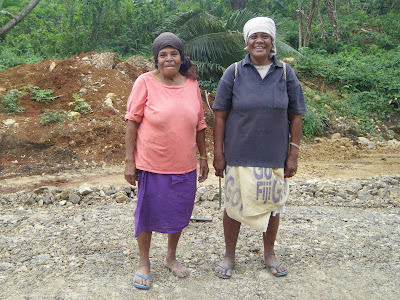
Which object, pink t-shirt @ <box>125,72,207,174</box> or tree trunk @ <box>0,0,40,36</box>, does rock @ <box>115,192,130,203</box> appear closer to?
pink t-shirt @ <box>125,72,207,174</box>

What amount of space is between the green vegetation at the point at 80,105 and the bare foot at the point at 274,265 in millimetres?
5523

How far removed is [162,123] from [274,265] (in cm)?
131

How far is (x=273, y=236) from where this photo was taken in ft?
Result: 10.0

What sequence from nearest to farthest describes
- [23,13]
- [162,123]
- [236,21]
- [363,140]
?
1. [162,123]
2. [363,140]
3. [236,21]
4. [23,13]

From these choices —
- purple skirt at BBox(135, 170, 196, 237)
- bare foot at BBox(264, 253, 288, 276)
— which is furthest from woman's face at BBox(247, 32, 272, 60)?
bare foot at BBox(264, 253, 288, 276)

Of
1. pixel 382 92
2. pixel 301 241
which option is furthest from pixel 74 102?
pixel 382 92

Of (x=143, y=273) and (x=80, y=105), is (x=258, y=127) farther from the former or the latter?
(x=80, y=105)

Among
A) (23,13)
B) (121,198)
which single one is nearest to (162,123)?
(121,198)

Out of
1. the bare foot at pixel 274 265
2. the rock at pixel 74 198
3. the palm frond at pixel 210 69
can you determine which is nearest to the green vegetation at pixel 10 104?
the rock at pixel 74 198

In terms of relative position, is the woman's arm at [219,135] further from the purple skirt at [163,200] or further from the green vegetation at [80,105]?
the green vegetation at [80,105]

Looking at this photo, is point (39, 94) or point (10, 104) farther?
point (39, 94)

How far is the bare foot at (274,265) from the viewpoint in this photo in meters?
3.07

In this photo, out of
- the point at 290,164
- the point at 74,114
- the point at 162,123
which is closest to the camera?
the point at 162,123

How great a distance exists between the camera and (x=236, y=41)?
362 inches
